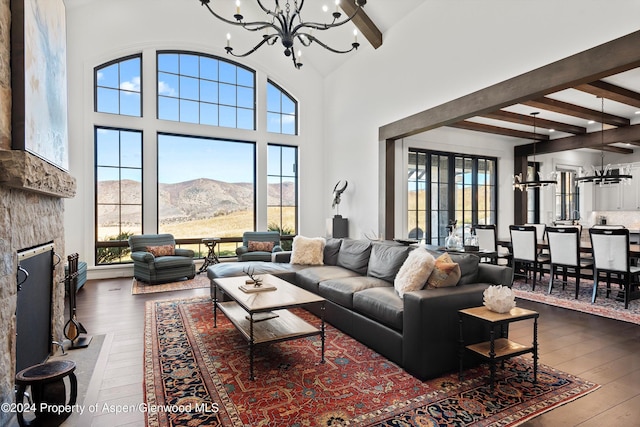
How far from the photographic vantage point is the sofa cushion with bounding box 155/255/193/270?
5867 millimetres

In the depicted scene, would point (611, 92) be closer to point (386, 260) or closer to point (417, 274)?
point (386, 260)

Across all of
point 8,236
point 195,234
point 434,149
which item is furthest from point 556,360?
point 195,234

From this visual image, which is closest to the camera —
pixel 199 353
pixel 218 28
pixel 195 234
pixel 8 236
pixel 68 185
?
pixel 8 236

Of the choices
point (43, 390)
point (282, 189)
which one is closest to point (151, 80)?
point (282, 189)

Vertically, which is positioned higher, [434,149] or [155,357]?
[434,149]

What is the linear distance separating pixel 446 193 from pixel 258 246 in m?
4.28

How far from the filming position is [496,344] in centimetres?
266

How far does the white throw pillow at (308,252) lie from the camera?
5.07 meters

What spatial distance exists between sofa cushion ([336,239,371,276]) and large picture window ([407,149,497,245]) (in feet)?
9.11

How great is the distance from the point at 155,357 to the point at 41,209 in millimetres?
1500

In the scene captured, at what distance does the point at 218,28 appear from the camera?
7359mm

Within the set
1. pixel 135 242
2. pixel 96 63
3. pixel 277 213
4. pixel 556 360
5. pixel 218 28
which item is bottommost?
pixel 556 360

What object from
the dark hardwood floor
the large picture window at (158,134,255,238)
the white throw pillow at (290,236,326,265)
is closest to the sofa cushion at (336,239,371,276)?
the white throw pillow at (290,236,326,265)

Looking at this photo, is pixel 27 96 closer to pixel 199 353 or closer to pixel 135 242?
pixel 199 353
